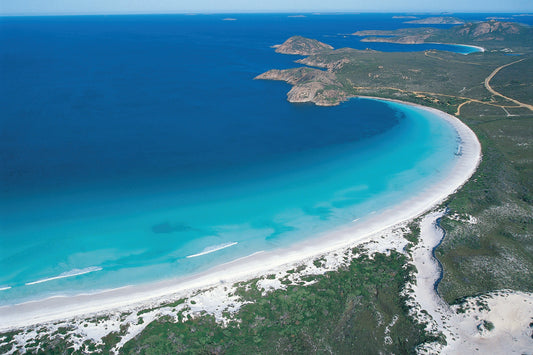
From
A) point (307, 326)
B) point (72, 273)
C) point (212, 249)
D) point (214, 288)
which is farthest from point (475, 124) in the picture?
point (72, 273)

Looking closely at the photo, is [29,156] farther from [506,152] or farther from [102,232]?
[506,152]

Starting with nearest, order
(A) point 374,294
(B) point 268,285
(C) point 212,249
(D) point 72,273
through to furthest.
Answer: (A) point 374,294 < (B) point 268,285 < (D) point 72,273 < (C) point 212,249

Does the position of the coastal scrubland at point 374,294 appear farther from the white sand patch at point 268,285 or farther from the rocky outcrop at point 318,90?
the rocky outcrop at point 318,90

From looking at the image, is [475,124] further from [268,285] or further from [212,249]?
[212,249]

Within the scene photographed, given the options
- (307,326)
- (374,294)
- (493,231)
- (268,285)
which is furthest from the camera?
(493,231)

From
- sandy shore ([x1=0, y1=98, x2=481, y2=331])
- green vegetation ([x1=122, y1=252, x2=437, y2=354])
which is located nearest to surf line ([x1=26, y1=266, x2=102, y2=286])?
sandy shore ([x1=0, y1=98, x2=481, y2=331])

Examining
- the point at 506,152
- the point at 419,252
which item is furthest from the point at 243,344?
the point at 506,152

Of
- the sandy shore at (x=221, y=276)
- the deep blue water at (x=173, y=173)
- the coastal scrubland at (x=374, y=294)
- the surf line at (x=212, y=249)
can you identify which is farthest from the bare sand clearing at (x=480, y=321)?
the surf line at (x=212, y=249)
